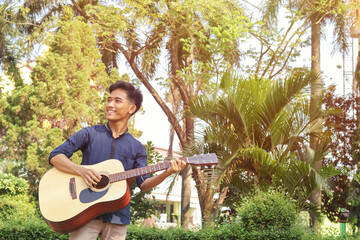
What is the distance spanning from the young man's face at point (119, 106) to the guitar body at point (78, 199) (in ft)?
1.18

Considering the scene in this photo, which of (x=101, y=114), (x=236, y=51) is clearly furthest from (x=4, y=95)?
(x=236, y=51)

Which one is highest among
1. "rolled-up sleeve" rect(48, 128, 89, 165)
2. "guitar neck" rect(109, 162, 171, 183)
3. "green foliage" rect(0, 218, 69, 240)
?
"rolled-up sleeve" rect(48, 128, 89, 165)

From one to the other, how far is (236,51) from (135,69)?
343 centimetres

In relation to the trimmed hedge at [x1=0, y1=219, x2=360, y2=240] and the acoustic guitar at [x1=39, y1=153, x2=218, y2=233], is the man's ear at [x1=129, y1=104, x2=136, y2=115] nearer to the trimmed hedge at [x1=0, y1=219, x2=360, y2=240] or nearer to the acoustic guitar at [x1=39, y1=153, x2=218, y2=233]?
the acoustic guitar at [x1=39, y1=153, x2=218, y2=233]

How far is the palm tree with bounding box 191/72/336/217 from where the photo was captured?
932 centimetres

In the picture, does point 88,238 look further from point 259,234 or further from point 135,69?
point 135,69

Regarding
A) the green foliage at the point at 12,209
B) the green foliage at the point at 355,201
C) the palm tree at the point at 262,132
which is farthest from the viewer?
the green foliage at the point at 355,201

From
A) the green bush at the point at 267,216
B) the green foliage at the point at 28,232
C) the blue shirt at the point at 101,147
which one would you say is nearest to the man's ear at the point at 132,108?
the blue shirt at the point at 101,147

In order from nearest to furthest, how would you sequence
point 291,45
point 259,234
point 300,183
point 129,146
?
1. point 129,146
2. point 259,234
3. point 300,183
4. point 291,45

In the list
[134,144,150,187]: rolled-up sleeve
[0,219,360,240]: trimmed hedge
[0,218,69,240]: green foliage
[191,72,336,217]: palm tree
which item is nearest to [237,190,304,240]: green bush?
[0,219,360,240]: trimmed hedge

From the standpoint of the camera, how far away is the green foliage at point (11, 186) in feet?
35.7

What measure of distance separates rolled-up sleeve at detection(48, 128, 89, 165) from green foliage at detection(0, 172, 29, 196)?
795cm

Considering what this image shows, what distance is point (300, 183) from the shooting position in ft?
31.3

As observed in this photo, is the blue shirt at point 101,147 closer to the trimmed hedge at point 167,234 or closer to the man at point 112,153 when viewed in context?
the man at point 112,153
